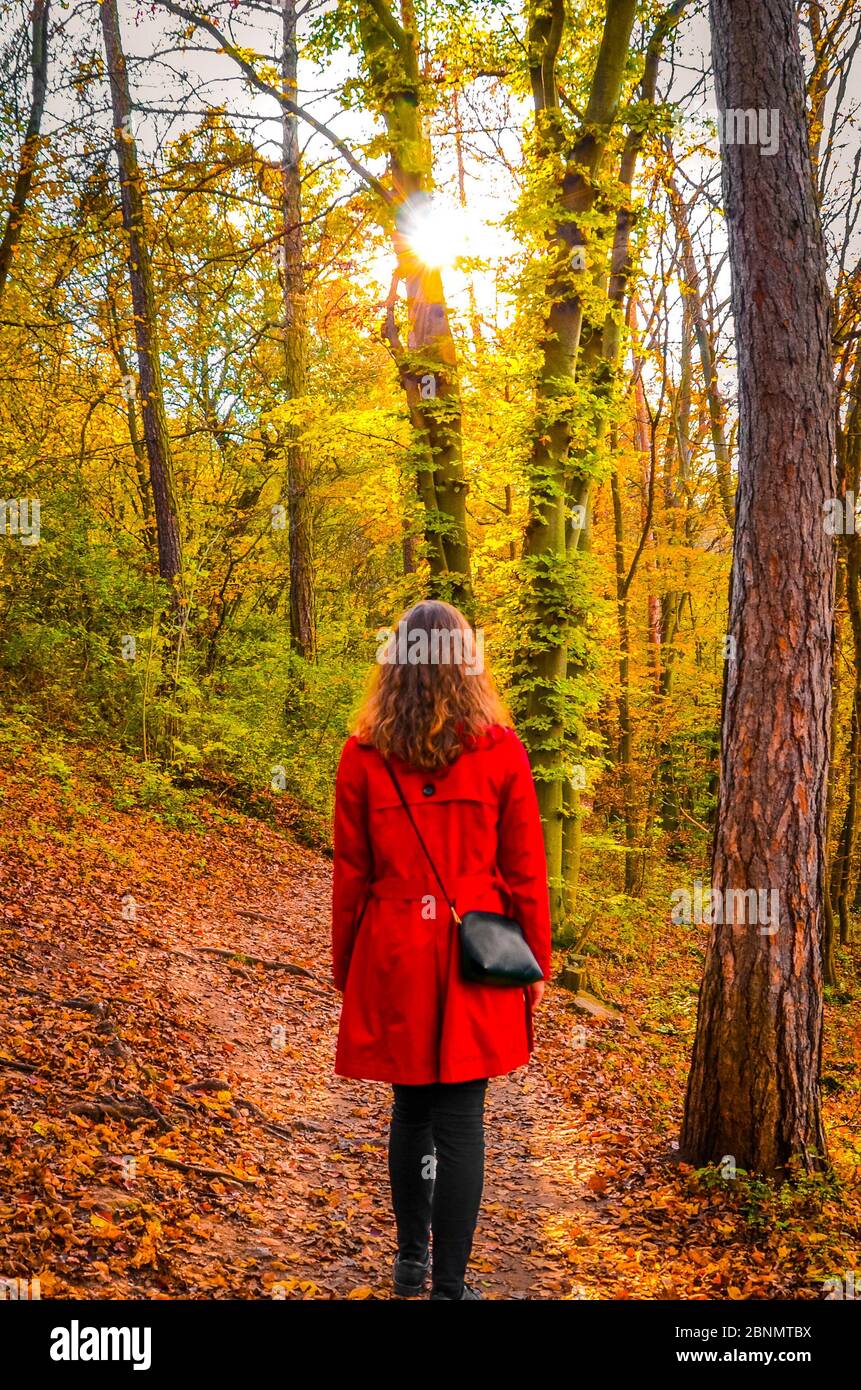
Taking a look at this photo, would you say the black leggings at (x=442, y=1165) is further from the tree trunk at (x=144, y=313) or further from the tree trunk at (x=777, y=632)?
the tree trunk at (x=144, y=313)

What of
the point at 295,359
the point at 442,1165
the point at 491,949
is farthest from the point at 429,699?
the point at 295,359

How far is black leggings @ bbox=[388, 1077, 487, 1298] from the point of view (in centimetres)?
320

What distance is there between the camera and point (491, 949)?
3123 millimetres

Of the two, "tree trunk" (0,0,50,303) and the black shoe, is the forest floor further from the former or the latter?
"tree trunk" (0,0,50,303)

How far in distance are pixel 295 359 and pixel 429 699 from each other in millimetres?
14211

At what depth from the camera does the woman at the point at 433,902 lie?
3166 mm

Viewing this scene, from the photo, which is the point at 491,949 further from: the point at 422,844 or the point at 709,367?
the point at 709,367

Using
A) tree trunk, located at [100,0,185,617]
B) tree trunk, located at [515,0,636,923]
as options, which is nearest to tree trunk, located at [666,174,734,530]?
tree trunk, located at [515,0,636,923]

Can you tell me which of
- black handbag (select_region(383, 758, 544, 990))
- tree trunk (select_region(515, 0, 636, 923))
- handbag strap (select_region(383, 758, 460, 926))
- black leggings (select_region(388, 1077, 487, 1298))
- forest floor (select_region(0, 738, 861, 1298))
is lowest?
forest floor (select_region(0, 738, 861, 1298))

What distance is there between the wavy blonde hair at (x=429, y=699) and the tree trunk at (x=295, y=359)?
511 inches

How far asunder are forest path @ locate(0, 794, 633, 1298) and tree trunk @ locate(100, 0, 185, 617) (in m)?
5.43

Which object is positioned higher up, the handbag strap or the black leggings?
the handbag strap

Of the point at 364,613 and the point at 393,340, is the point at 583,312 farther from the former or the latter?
the point at 364,613

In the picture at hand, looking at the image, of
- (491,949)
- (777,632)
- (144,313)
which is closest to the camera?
(491,949)
